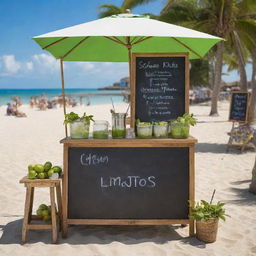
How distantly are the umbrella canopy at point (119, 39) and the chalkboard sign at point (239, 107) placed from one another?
4.31m

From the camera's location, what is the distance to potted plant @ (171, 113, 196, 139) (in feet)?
10.9

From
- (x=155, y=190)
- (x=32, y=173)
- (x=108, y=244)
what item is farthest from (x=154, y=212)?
(x=32, y=173)

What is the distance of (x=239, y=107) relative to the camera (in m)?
8.36

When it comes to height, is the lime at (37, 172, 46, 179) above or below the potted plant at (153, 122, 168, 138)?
below

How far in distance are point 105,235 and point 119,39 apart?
8.42ft

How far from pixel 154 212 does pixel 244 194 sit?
2.06m

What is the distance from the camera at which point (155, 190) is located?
11.3 feet

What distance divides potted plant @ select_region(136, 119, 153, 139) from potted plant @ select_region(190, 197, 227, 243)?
831 millimetres

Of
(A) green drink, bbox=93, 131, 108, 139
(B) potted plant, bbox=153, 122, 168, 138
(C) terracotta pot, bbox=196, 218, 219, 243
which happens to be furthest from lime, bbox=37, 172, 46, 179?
(C) terracotta pot, bbox=196, 218, 219, 243

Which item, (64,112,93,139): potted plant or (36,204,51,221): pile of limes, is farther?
(36,204,51,221): pile of limes

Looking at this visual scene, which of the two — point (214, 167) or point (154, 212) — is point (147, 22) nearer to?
point (154, 212)

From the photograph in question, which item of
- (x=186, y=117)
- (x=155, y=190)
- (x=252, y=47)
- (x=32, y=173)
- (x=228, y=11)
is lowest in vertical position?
(x=155, y=190)

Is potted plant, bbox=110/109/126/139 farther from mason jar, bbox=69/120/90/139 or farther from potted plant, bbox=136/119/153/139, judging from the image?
mason jar, bbox=69/120/90/139

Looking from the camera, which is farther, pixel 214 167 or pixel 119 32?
pixel 214 167
